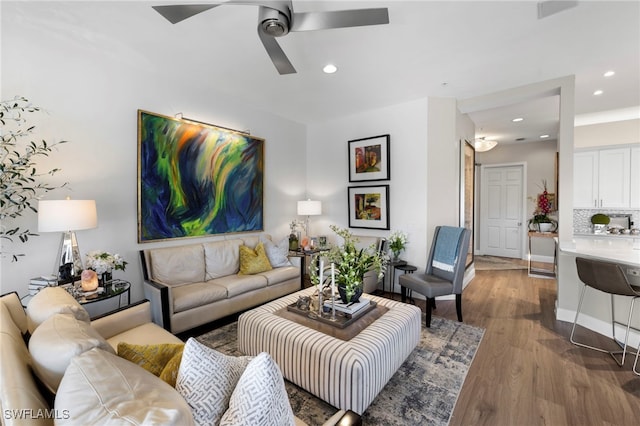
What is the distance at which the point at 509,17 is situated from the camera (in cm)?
219

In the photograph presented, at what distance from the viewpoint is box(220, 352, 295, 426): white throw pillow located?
0.83 meters

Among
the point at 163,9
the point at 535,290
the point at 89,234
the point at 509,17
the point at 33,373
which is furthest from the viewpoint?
the point at 535,290

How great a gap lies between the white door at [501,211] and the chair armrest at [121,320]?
23.7ft

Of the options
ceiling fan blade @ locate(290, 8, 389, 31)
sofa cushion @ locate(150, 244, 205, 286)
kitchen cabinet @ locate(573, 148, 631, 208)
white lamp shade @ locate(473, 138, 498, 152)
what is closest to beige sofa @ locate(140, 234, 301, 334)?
sofa cushion @ locate(150, 244, 205, 286)

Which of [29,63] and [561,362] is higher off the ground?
[29,63]

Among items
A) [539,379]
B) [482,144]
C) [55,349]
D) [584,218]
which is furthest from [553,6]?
[584,218]

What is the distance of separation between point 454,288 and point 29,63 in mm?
4645

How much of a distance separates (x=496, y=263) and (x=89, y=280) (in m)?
6.92

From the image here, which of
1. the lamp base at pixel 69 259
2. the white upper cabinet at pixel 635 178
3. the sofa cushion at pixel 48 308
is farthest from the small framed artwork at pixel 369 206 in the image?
the white upper cabinet at pixel 635 178

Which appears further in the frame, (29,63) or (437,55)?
(437,55)

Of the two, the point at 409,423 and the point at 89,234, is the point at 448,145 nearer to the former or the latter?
the point at 409,423

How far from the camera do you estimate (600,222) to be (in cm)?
492

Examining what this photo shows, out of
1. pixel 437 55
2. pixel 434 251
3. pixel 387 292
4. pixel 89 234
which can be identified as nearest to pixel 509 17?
pixel 437 55

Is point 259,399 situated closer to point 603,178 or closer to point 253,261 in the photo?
point 253,261
